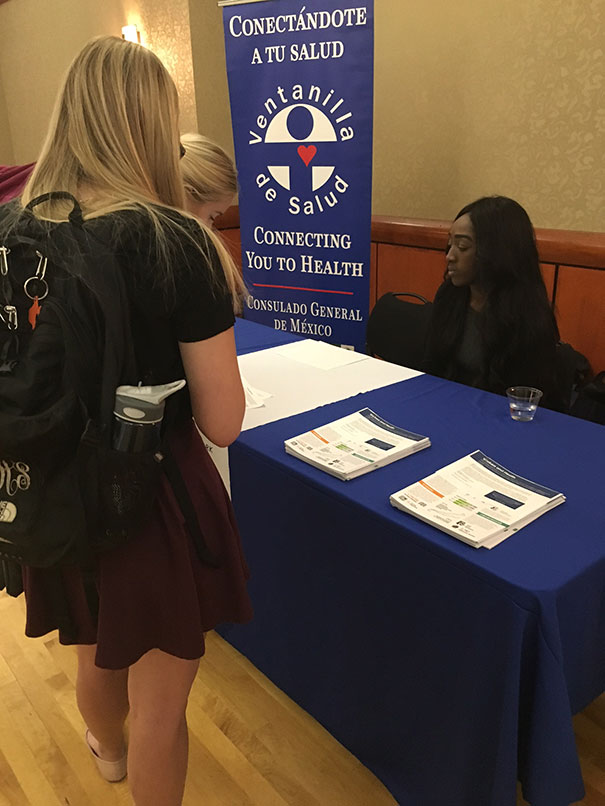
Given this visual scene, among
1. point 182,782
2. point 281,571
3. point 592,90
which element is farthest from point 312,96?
point 182,782

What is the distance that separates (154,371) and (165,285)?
5.3 inches

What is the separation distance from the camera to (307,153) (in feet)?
9.93

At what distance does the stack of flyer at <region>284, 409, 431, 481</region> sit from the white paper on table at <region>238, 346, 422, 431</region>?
170 mm

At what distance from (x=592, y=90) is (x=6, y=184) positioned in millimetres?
2465

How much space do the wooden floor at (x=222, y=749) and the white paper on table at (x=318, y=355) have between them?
911mm

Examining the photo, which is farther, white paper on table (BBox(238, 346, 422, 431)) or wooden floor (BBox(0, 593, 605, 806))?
white paper on table (BBox(238, 346, 422, 431))

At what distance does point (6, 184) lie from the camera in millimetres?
1858

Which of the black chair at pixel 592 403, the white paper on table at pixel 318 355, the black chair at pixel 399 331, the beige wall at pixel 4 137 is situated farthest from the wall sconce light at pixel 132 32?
the black chair at pixel 592 403

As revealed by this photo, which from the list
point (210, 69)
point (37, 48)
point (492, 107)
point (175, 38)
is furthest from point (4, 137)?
point (492, 107)

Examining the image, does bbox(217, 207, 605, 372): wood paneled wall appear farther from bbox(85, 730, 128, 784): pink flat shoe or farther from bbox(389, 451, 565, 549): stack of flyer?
bbox(85, 730, 128, 784): pink flat shoe

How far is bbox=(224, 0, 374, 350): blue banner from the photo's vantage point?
2.84 metres

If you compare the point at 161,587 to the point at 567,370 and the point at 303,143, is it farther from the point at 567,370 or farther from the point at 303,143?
the point at 303,143

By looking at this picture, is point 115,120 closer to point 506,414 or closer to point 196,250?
point 196,250

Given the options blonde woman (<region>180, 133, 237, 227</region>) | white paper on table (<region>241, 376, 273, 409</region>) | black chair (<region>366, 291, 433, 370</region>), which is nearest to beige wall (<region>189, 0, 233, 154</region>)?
black chair (<region>366, 291, 433, 370</region>)
